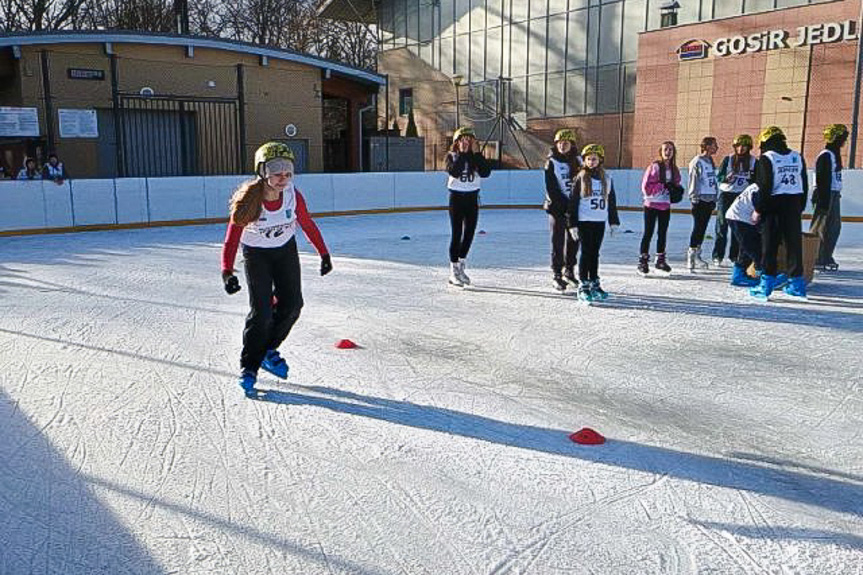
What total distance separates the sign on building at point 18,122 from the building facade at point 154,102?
0.7 inches

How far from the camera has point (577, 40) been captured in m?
26.6

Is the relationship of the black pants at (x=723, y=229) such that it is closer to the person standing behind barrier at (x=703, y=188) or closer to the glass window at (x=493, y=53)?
the person standing behind barrier at (x=703, y=188)

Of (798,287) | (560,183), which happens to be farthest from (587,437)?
(798,287)

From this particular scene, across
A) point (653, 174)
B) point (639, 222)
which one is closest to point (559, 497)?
point (653, 174)

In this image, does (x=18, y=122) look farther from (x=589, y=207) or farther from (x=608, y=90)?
(x=608, y=90)

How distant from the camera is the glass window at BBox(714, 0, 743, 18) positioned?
71.2 feet

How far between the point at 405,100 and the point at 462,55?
4.28 metres

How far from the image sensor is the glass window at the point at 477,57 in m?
30.5

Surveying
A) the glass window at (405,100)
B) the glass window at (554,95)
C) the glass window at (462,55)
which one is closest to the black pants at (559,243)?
the glass window at (554,95)

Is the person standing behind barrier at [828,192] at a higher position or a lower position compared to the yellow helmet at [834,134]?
lower

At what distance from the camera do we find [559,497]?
2.90 m

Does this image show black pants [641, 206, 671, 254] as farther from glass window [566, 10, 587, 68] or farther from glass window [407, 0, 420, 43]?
glass window [407, 0, 420, 43]

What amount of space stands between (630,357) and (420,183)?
43.3 feet

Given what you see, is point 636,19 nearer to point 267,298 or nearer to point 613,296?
point 613,296
